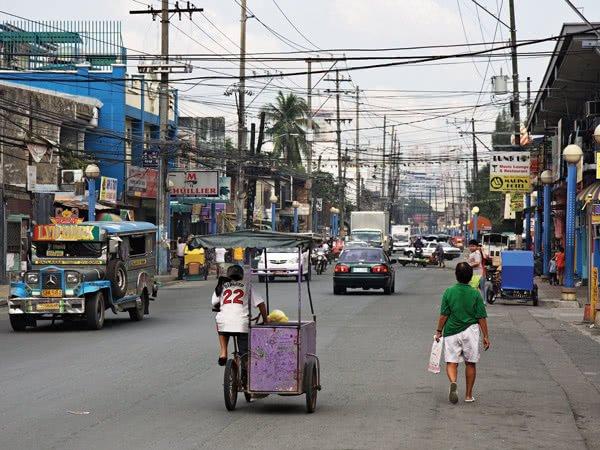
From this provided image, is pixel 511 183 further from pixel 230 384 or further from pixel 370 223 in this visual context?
pixel 230 384

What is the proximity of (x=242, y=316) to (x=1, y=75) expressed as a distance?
1848 inches

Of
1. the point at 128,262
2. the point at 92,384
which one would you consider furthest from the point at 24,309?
the point at 92,384

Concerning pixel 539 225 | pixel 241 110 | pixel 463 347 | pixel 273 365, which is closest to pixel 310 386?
pixel 273 365

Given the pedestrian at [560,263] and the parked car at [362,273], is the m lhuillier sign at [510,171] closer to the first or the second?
the pedestrian at [560,263]

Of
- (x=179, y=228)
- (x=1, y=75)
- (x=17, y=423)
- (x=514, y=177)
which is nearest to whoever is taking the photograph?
(x=17, y=423)

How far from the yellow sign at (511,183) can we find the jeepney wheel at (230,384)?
3560 centimetres

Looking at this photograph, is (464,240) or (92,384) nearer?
(92,384)

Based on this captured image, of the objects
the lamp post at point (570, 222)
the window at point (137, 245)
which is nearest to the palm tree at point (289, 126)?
the lamp post at point (570, 222)

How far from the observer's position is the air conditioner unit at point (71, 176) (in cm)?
4884

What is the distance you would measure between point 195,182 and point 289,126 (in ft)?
101

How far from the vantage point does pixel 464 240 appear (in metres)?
137

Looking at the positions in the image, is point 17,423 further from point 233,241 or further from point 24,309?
point 24,309

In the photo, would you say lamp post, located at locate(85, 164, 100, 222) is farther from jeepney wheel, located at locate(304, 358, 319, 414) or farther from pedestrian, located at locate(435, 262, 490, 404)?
jeepney wheel, located at locate(304, 358, 319, 414)

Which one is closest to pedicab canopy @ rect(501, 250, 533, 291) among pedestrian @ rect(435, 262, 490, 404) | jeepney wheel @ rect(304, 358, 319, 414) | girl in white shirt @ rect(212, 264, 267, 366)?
pedestrian @ rect(435, 262, 490, 404)
